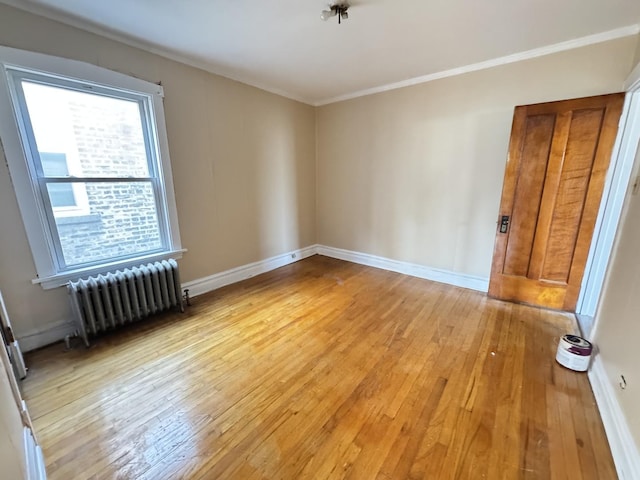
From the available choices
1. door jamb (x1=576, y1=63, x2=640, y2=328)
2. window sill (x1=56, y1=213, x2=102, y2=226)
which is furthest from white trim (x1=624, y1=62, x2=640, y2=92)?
window sill (x1=56, y1=213, x2=102, y2=226)

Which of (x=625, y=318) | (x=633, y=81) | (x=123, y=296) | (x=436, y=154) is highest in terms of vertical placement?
(x=633, y=81)

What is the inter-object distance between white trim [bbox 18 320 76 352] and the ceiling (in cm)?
248

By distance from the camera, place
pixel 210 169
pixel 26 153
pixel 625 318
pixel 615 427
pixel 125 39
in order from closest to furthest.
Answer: pixel 615 427 → pixel 625 318 → pixel 26 153 → pixel 125 39 → pixel 210 169

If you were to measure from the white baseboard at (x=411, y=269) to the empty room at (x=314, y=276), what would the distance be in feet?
0.16

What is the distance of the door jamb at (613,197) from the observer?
2287mm

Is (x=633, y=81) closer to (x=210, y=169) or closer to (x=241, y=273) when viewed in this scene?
(x=210, y=169)

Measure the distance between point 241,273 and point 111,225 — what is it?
162 centimetres

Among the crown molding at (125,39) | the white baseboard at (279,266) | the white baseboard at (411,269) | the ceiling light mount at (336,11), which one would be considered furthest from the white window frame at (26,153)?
the white baseboard at (411,269)

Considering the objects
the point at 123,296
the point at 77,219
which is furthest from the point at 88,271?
the point at 77,219

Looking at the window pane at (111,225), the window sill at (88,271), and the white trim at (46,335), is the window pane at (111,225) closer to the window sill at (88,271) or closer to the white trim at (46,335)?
the window sill at (88,271)

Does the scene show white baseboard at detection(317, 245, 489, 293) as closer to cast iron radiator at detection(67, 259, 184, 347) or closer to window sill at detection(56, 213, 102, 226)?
cast iron radiator at detection(67, 259, 184, 347)

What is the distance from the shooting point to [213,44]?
2.51 metres

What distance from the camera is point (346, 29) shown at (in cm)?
225

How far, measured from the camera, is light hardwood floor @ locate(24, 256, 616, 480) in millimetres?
1368
